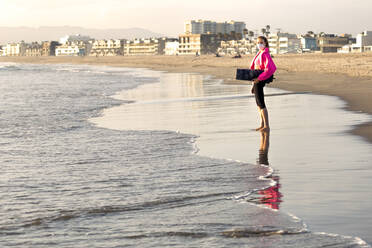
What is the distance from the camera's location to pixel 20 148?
892 cm

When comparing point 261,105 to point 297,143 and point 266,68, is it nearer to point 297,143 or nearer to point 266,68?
point 266,68

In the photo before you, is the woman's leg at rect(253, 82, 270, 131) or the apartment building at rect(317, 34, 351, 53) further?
the apartment building at rect(317, 34, 351, 53)

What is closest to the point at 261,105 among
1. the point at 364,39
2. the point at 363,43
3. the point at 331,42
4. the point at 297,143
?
the point at 297,143

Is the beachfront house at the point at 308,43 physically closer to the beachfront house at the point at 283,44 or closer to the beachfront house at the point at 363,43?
the beachfront house at the point at 283,44

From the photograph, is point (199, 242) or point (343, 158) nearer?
point (199, 242)

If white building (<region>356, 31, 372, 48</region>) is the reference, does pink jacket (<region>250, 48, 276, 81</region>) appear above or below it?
below

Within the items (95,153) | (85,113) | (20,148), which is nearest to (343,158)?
(95,153)

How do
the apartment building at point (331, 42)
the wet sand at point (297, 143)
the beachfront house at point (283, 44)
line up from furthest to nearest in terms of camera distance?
the beachfront house at point (283, 44), the apartment building at point (331, 42), the wet sand at point (297, 143)

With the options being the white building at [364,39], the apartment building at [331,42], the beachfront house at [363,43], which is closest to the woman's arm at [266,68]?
the beachfront house at [363,43]

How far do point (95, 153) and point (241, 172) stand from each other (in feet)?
8.14

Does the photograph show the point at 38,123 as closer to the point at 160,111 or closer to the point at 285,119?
the point at 160,111

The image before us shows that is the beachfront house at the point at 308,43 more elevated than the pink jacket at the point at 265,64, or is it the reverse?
the beachfront house at the point at 308,43

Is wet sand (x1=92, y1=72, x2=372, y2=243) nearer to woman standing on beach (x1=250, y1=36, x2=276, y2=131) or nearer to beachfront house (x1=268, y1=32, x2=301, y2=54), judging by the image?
woman standing on beach (x1=250, y1=36, x2=276, y2=131)

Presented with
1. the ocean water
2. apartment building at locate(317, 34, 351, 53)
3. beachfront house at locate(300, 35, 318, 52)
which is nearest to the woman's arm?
the ocean water
